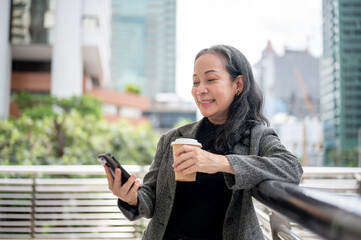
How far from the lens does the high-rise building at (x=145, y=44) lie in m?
93.3

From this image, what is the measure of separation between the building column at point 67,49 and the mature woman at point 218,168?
18.3 metres

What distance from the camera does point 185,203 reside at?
1.19m

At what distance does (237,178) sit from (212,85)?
419 millimetres

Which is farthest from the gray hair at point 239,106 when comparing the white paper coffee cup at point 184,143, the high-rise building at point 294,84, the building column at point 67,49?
the high-rise building at point 294,84

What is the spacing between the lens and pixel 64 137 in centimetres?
A: 1162

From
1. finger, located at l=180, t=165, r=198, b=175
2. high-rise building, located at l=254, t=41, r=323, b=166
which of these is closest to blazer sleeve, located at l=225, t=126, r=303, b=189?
finger, located at l=180, t=165, r=198, b=175

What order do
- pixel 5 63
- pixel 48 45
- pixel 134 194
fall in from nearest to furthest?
pixel 134 194 → pixel 5 63 → pixel 48 45

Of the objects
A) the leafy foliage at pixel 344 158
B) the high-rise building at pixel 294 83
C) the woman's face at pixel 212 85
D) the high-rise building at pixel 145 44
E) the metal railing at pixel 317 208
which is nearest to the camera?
the metal railing at pixel 317 208

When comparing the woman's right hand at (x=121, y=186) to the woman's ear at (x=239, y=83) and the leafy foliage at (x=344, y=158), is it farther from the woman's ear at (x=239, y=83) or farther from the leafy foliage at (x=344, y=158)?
the leafy foliage at (x=344, y=158)

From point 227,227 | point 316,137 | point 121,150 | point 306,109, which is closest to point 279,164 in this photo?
point 227,227

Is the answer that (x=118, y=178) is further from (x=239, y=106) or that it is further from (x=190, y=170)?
(x=239, y=106)

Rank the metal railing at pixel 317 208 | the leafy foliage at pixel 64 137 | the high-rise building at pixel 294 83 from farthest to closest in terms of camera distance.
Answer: the high-rise building at pixel 294 83 → the leafy foliage at pixel 64 137 → the metal railing at pixel 317 208

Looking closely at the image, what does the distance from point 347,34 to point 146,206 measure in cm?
2871

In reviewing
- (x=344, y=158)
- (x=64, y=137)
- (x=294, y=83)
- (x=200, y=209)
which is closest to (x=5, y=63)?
(x=64, y=137)
